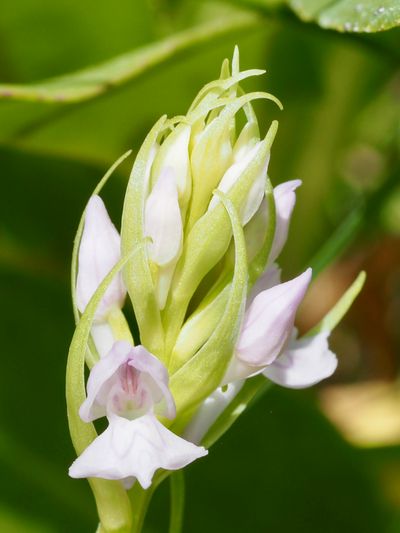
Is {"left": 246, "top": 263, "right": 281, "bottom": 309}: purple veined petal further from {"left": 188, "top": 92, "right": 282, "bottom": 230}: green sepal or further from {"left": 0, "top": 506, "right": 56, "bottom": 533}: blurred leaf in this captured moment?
{"left": 0, "top": 506, "right": 56, "bottom": 533}: blurred leaf

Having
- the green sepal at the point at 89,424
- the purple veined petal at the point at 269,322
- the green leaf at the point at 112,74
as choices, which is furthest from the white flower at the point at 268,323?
the green leaf at the point at 112,74

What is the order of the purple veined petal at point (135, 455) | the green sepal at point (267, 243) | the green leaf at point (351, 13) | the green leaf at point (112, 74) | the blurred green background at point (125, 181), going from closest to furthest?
1. the purple veined petal at point (135, 455)
2. the green sepal at point (267, 243)
3. the green leaf at point (351, 13)
4. the green leaf at point (112, 74)
5. the blurred green background at point (125, 181)

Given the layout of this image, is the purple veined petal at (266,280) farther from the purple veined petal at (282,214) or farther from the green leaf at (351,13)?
the green leaf at (351,13)

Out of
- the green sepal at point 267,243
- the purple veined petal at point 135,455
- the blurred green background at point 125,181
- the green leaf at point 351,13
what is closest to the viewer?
the purple veined petal at point 135,455

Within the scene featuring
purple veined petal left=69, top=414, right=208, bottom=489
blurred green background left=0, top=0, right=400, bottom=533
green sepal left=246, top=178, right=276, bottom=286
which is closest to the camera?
purple veined petal left=69, top=414, right=208, bottom=489

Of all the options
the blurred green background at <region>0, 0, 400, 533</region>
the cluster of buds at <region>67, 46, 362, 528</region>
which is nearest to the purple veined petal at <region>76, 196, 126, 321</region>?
the cluster of buds at <region>67, 46, 362, 528</region>

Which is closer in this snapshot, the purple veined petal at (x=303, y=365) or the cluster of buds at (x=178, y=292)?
the cluster of buds at (x=178, y=292)

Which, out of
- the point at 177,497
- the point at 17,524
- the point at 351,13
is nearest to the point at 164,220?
the point at 177,497

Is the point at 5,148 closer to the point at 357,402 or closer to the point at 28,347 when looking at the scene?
the point at 28,347
